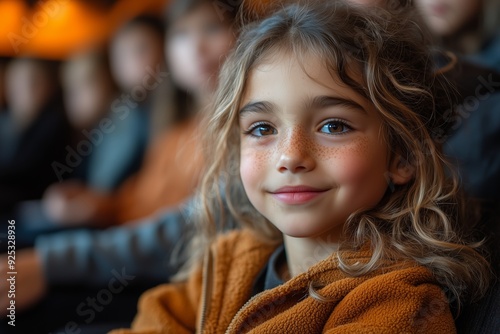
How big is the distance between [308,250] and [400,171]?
16 centimetres

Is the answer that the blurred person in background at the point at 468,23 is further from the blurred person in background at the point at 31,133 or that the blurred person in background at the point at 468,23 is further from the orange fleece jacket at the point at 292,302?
the blurred person in background at the point at 31,133

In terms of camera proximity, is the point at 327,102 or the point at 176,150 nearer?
the point at 327,102

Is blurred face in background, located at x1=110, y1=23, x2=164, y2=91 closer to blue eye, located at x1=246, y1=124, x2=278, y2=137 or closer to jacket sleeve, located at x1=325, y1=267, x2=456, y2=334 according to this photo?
blue eye, located at x1=246, y1=124, x2=278, y2=137

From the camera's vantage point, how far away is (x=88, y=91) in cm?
256

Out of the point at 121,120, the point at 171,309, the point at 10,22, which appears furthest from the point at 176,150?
the point at 10,22

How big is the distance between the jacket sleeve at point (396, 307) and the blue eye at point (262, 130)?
0.71ft

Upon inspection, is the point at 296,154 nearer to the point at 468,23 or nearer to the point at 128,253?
the point at 128,253

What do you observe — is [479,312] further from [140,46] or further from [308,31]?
[140,46]

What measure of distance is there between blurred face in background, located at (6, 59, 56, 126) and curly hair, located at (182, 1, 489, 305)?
5.79ft

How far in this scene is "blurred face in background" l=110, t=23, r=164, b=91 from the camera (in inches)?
90.4

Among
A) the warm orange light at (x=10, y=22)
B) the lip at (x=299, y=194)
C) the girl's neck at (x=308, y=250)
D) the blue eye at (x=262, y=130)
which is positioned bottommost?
the girl's neck at (x=308, y=250)

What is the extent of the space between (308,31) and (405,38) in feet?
0.44

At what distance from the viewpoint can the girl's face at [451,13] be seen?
134 centimetres

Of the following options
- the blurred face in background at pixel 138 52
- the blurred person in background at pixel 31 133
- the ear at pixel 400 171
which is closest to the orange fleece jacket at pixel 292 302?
the ear at pixel 400 171
